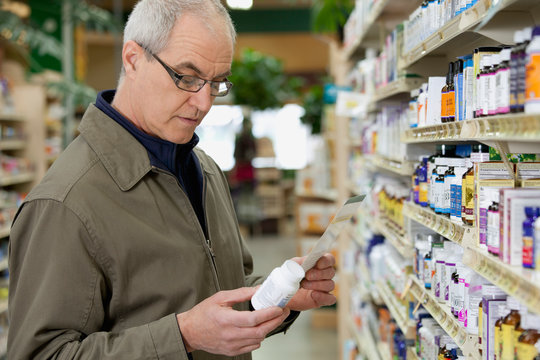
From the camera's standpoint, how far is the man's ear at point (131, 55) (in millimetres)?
1866

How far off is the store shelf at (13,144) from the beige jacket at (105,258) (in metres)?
4.75

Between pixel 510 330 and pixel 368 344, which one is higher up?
pixel 510 330

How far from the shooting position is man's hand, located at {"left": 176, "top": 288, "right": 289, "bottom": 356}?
1557mm

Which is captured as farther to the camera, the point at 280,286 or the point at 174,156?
the point at 174,156

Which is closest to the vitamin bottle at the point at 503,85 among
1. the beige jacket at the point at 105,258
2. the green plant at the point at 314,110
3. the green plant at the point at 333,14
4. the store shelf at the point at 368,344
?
the beige jacket at the point at 105,258

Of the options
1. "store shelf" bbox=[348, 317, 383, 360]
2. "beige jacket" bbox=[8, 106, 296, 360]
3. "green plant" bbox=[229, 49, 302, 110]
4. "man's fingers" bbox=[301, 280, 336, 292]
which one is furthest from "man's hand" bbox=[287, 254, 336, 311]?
"green plant" bbox=[229, 49, 302, 110]

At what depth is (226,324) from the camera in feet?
5.15

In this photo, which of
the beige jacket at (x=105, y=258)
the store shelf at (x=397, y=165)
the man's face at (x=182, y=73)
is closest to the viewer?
→ the beige jacket at (x=105, y=258)

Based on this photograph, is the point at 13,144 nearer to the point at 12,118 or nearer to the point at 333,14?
the point at 12,118

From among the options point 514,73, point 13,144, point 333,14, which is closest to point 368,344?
point 514,73

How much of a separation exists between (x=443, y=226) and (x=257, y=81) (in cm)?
1126

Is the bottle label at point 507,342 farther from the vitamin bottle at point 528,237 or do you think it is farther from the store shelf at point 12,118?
the store shelf at point 12,118

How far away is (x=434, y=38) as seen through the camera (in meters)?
2.07

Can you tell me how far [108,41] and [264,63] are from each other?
189 inches
